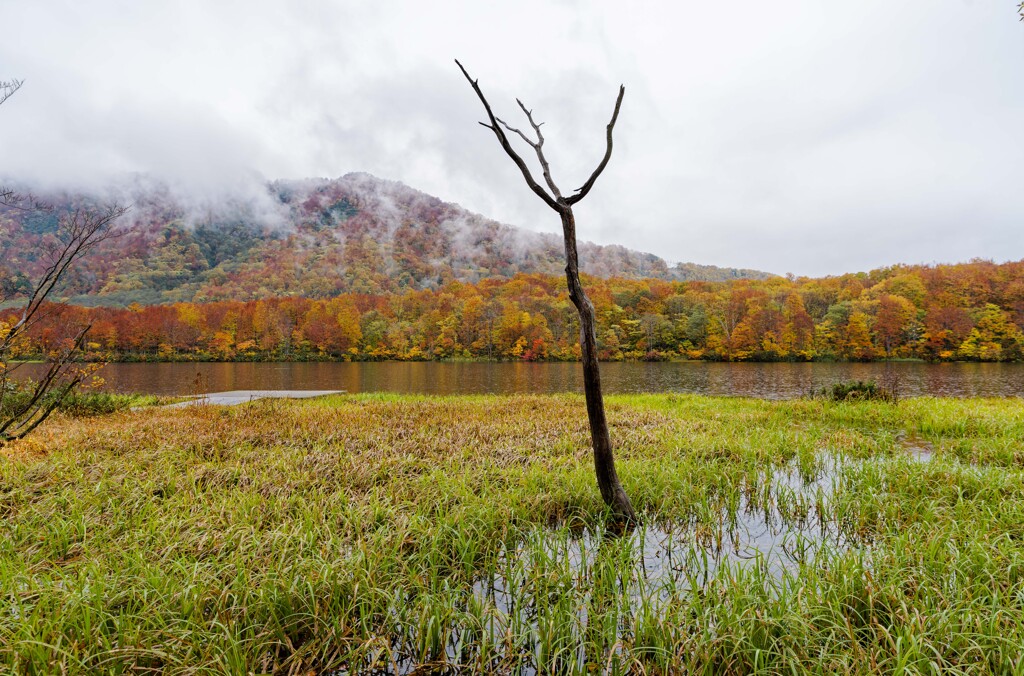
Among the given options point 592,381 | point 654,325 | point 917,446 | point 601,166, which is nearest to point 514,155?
point 601,166

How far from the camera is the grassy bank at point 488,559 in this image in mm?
3262

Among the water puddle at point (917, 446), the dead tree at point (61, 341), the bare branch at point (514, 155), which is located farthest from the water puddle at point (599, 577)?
the water puddle at point (917, 446)

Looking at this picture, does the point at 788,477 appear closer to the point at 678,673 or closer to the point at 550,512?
the point at 550,512

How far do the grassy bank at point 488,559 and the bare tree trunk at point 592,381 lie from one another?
0.46 m

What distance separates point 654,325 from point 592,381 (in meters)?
76.6

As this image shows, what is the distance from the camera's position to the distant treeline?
65250mm

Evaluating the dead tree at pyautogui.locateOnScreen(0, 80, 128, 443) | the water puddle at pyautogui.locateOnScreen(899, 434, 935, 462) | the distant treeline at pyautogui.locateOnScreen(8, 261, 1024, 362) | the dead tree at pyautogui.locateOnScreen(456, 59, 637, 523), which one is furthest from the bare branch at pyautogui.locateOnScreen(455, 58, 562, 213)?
the distant treeline at pyautogui.locateOnScreen(8, 261, 1024, 362)

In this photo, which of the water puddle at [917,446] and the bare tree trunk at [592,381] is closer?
the bare tree trunk at [592,381]

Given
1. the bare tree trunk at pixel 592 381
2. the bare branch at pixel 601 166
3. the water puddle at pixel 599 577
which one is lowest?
the water puddle at pixel 599 577

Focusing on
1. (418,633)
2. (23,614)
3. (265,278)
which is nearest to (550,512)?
(418,633)

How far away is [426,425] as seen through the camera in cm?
1186

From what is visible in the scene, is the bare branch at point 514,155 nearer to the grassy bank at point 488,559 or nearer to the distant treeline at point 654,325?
the grassy bank at point 488,559

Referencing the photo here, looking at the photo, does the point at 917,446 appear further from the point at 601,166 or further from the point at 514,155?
the point at 514,155

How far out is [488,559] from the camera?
196 inches
